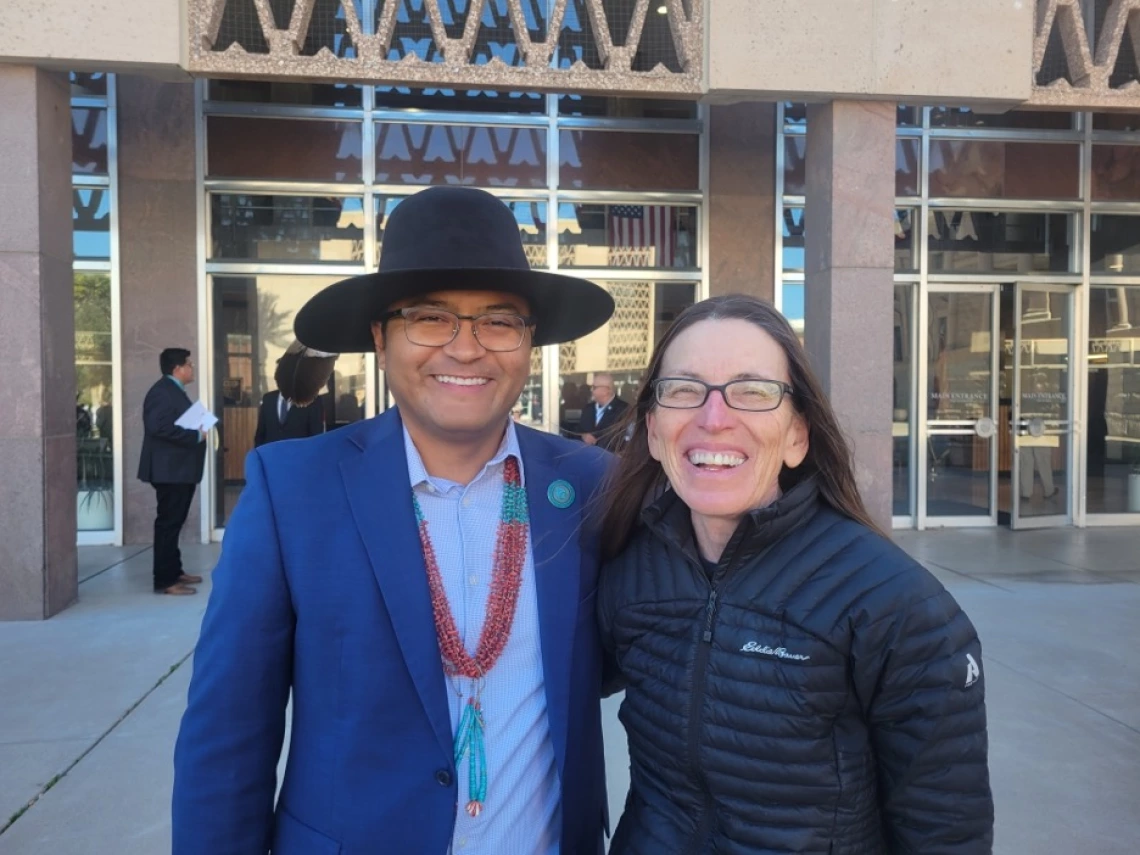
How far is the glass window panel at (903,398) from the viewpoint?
9547 millimetres

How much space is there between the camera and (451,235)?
1.59 metres

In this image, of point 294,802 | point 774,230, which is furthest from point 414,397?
point 774,230

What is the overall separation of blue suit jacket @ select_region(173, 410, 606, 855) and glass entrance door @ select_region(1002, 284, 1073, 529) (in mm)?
9584

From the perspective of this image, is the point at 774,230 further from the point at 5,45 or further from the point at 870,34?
the point at 5,45

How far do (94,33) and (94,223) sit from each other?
3.10m

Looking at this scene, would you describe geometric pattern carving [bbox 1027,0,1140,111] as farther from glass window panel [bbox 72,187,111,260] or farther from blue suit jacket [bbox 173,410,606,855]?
glass window panel [bbox 72,187,111,260]

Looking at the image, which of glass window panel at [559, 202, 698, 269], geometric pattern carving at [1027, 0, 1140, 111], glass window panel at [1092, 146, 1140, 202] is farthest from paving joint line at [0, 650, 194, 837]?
glass window panel at [1092, 146, 1140, 202]

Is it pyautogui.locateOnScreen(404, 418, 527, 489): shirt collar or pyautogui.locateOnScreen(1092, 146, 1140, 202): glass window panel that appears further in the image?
pyautogui.locateOnScreen(1092, 146, 1140, 202): glass window panel

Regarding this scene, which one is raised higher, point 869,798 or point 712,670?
point 712,670

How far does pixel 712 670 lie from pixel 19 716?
413 cm

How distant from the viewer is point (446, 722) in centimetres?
149

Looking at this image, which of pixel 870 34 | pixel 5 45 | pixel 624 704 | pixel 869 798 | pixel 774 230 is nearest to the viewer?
pixel 869 798

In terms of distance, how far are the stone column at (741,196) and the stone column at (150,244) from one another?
5.20m

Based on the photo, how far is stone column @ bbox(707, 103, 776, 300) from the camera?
9203mm
